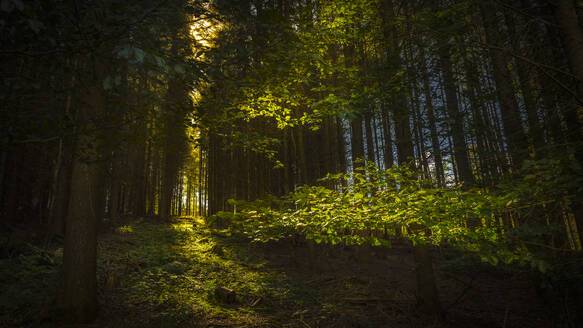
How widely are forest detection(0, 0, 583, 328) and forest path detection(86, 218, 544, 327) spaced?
2.5 inches

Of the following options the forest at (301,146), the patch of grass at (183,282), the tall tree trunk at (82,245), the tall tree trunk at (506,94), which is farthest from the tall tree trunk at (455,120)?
the tall tree trunk at (82,245)

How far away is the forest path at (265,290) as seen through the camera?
5.75 m

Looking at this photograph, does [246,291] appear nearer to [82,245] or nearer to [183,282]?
[183,282]

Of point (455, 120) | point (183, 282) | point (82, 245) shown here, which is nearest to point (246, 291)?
point (183, 282)

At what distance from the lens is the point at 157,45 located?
3199mm

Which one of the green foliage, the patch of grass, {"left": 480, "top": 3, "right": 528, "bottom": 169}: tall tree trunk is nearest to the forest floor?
the patch of grass

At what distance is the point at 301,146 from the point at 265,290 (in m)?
5.52

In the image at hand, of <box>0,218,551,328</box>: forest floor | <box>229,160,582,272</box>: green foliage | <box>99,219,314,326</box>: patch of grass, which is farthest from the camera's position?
<box>99,219,314,326</box>: patch of grass

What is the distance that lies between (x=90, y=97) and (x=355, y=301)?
7941 mm

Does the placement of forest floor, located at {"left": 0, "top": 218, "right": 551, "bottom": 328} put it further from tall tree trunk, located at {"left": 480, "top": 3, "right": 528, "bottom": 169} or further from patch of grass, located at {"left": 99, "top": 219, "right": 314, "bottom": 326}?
tall tree trunk, located at {"left": 480, "top": 3, "right": 528, "bottom": 169}

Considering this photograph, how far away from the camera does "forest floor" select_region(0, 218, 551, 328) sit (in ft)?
18.0

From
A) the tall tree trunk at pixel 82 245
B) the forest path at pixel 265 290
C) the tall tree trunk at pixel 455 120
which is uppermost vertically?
the tall tree trunk at pixel 455 120

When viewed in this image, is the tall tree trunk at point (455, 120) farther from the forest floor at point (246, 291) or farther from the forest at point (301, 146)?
the forest floor at point (246, 291)

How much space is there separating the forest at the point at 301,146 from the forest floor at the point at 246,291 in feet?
0.19
